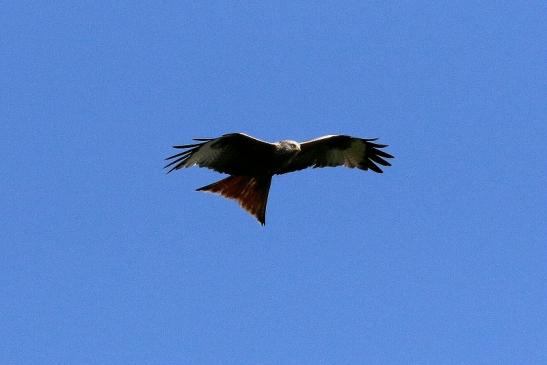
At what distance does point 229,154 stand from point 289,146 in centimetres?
85

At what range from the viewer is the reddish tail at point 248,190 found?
13594 millimetres

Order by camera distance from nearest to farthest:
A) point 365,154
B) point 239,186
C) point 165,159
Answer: point 165,159
point 239,186
point 365,154

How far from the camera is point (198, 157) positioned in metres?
13.0

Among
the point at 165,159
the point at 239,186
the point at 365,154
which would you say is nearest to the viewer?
the point at 165,159

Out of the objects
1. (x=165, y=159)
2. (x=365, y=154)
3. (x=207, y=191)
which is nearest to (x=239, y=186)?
(x=207, y=191)

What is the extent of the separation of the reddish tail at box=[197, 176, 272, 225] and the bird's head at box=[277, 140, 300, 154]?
0.63 m

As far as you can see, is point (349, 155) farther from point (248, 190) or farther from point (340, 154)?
point (248, 190)

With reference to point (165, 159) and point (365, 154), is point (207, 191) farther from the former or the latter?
point (365, 154)

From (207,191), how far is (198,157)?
0.72 metres

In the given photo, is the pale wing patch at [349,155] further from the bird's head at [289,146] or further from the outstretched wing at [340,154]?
the bird's head at [289,146]

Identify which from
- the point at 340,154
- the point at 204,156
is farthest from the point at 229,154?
the point at 340,154

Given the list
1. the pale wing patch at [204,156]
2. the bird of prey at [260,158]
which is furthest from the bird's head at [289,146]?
the pale wing patch at [204,156]

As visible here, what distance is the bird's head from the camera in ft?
43.1

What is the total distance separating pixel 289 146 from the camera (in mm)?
13188
